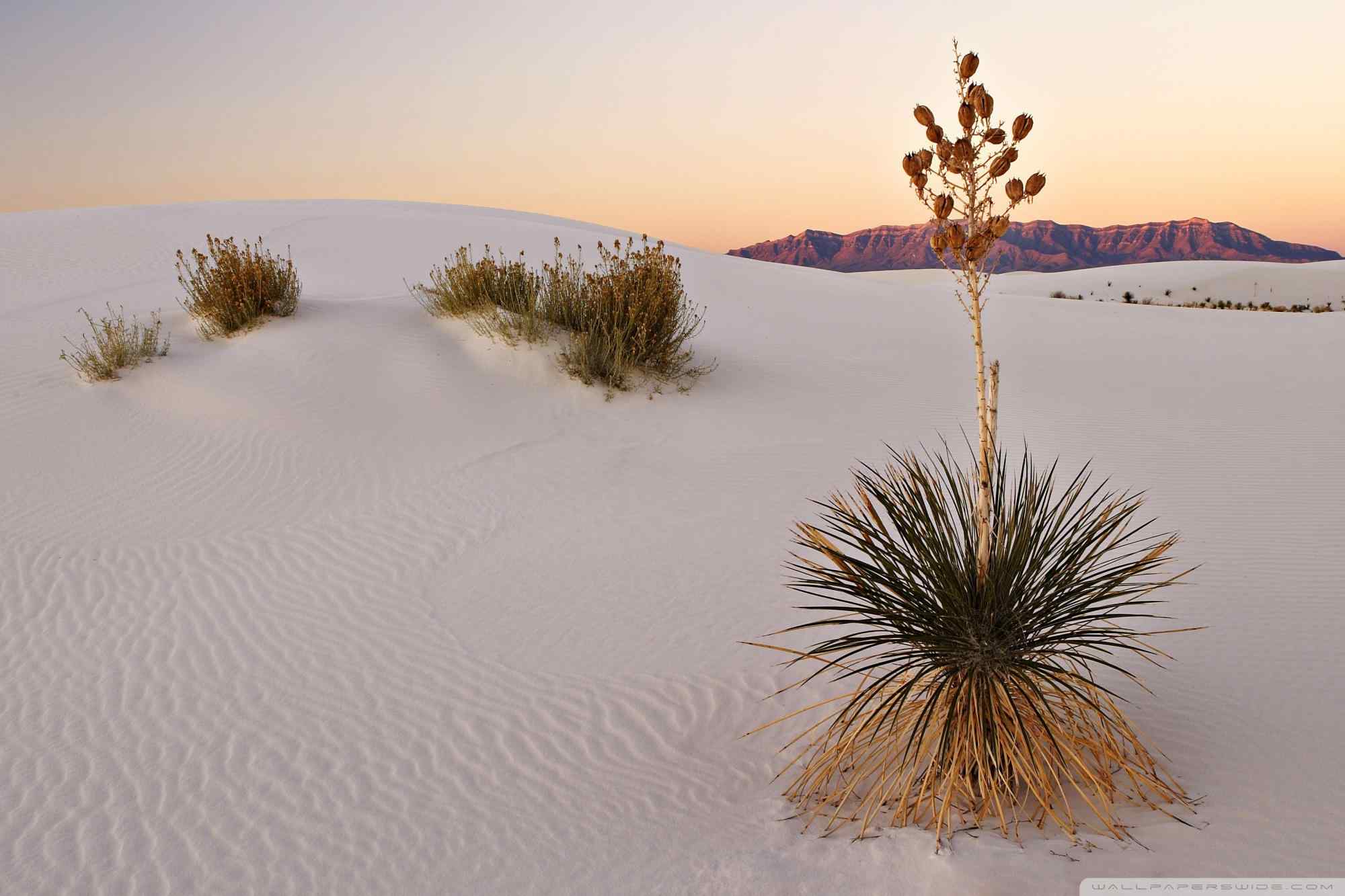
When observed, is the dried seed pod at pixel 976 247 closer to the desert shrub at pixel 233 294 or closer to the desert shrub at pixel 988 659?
the desert shrub at pixel 988 659

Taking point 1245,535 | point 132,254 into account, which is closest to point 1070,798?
point 1245,535

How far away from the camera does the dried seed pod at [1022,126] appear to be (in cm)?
273

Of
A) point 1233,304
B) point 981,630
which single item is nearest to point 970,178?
point 981,630

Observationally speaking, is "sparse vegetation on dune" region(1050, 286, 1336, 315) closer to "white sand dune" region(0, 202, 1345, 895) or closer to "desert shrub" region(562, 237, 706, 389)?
"white sand dune" region(0, 202, 1345, 895)

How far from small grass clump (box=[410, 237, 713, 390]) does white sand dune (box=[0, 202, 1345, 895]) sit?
41cm

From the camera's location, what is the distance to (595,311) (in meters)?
10.2

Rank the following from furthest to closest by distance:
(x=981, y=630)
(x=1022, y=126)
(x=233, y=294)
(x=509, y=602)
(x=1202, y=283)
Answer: (x=1202, y=283), (x=233, y=294), (x=509, y=602), (x=981, y=630), (x=1022, y=126)

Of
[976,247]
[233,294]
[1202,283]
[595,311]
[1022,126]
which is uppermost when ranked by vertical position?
[1022,126]

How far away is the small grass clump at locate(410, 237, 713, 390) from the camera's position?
388 inches

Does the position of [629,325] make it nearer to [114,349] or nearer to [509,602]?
[509,602]

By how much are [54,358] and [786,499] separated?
8178 mm

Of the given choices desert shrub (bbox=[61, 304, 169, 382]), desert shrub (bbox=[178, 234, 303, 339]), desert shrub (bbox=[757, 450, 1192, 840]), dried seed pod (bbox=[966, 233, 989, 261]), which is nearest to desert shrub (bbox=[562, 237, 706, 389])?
desert shrub (bbox=[178, 234, 303, 339])

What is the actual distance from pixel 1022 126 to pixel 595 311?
7.73 m

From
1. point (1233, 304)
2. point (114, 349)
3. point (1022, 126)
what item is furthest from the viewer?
point (1233, 304)
